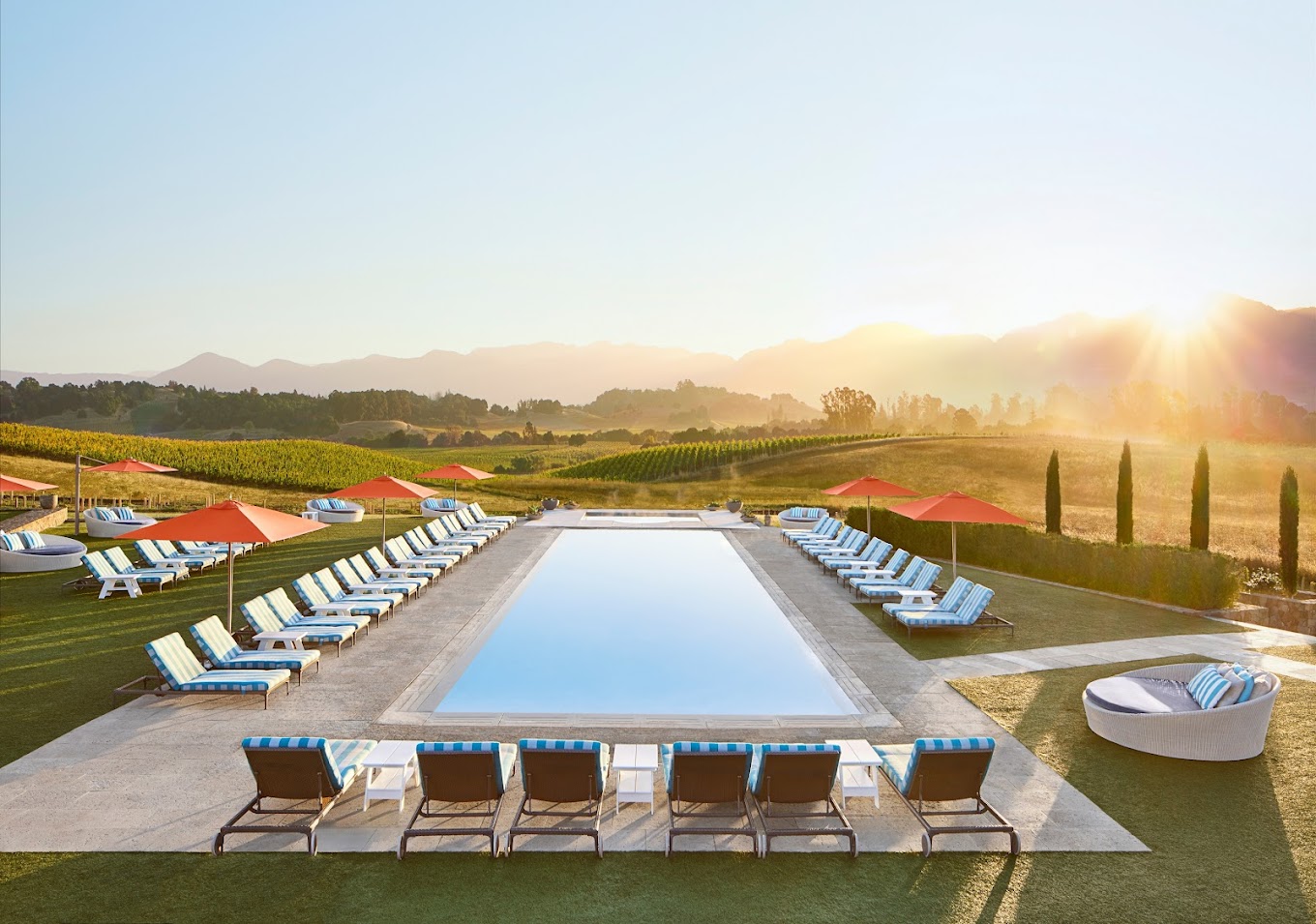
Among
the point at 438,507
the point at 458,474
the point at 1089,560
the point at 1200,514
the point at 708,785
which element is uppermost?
the point at 458,474

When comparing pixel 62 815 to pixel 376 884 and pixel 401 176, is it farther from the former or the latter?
pixel 401 176

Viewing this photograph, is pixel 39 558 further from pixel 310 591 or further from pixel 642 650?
pixel 642 650

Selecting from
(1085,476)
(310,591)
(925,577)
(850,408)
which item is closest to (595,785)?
(310,591)

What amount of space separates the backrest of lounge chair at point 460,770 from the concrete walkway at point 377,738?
1.07ft

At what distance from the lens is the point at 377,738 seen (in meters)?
7.63

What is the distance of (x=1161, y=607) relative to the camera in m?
13.6

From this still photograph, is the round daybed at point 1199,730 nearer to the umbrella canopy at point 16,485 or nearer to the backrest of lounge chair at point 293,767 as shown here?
the backrest of lounge chair at point 293,767

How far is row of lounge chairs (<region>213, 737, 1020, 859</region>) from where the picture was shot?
5559 millimetres

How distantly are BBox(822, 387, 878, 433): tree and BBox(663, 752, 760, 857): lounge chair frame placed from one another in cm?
9807

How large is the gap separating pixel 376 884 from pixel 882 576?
1109 cm

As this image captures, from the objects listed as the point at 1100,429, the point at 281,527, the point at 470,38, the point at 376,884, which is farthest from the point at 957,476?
the point at 1100,429

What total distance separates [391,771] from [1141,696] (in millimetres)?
6955

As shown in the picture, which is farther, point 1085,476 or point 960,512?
point 1085,476

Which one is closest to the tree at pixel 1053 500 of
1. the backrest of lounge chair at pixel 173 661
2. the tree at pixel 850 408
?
the backrest of lounge chair at pixel 173 661
